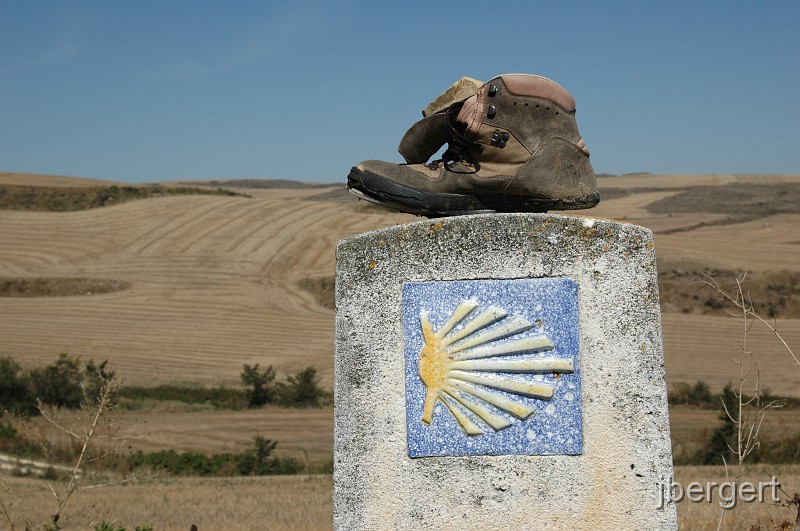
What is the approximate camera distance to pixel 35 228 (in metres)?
45.4

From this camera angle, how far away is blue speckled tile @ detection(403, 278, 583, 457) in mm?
3809

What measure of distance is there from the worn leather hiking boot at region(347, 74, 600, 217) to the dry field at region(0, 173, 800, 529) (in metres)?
13.6

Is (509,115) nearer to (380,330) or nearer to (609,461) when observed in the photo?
(380,330)

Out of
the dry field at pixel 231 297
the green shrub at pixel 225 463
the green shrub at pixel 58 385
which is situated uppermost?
the dry field at pixel 231 297

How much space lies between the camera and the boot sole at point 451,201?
4105 mm

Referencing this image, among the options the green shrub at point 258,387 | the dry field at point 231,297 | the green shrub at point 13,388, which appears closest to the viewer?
the green shrub at point 13,388

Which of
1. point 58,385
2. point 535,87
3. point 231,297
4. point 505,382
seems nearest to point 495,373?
point 505,382

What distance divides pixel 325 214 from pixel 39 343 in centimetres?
2132

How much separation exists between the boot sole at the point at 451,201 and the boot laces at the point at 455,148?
0.14m

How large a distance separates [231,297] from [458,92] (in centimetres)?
3194

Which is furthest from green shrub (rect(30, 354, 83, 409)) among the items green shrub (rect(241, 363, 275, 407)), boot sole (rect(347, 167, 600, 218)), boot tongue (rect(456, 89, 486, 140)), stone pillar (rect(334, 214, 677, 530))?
boot tongue (rect(456, 89, 486, 140))

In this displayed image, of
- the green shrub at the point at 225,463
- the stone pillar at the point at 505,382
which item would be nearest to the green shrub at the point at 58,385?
the green shrub at the point at 225,463

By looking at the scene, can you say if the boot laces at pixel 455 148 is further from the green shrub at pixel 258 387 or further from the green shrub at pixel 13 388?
the green shrub at pixel 13 388

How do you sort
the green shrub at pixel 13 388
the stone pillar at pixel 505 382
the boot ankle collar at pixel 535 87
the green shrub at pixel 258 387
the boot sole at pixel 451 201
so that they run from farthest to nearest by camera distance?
the green shrub at pixel 258 387
the green shrub at pixel 13 388
the boot sole at pixel 451 201
the boot ankle collar at pixel 535 87
the stone pillar at pixel 505 382
